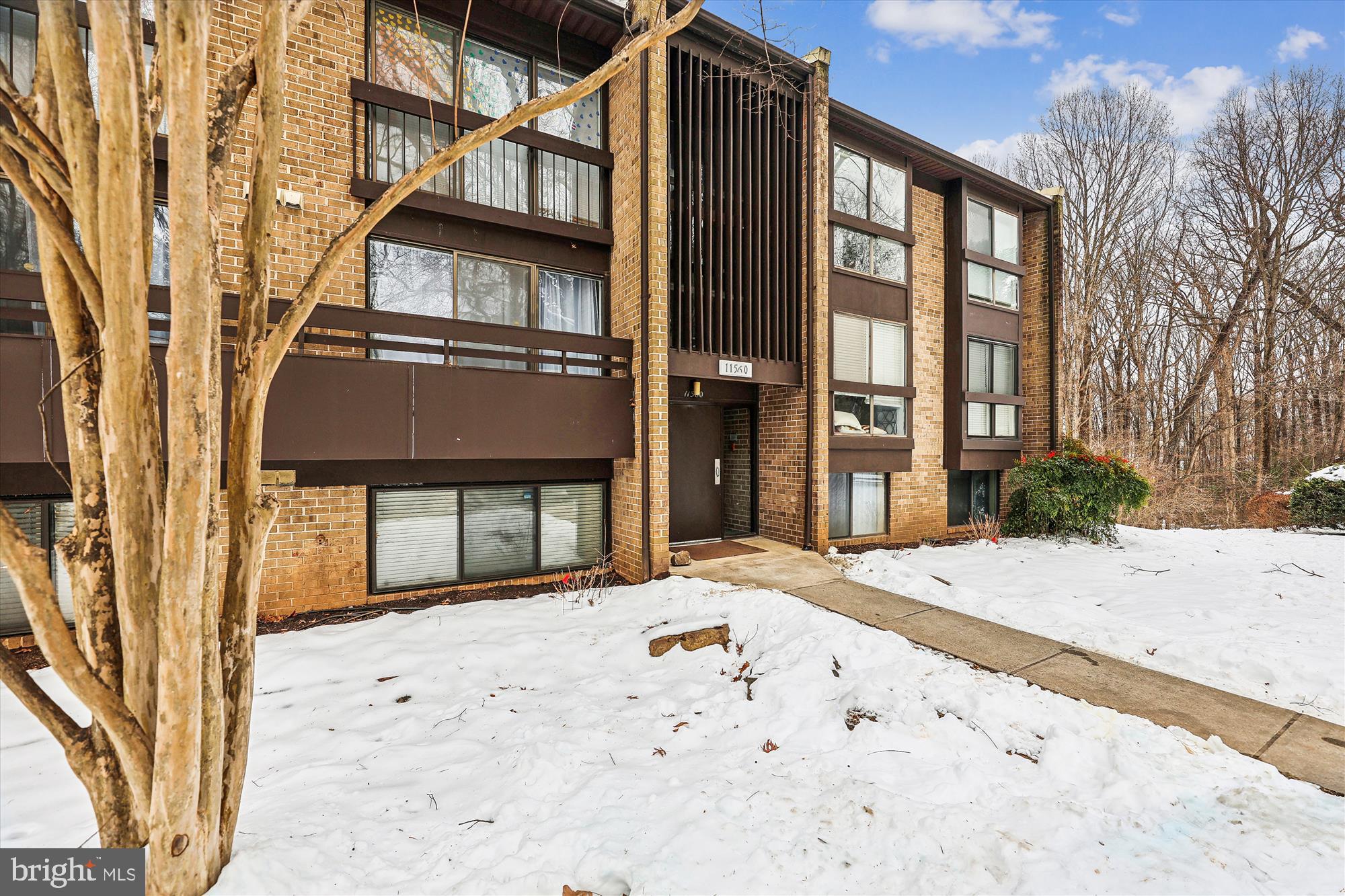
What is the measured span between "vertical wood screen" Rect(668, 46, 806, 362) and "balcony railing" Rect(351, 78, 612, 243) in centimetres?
120

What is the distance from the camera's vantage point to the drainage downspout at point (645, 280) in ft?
22.4

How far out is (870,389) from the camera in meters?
9.40

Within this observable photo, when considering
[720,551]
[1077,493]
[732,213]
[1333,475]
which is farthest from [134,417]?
[1333,475]

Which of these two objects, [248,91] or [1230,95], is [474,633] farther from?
[1230,95]

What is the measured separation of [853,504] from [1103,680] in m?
5.57

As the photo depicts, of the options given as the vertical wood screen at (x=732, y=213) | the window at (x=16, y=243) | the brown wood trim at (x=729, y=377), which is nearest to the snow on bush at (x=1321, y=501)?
the brown wood trim at (x=729, y=377)

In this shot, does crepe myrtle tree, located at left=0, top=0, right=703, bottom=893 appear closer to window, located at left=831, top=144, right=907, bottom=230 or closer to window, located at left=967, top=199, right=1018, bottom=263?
window, located at left=831, top=144, right=907, bottom=230

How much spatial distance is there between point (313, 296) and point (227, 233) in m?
4.83

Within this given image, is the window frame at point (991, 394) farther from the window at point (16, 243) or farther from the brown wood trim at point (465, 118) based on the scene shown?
the window at point (16, 243)

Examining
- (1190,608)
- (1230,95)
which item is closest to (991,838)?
(1190,608)

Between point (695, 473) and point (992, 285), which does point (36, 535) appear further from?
point (992, 285)

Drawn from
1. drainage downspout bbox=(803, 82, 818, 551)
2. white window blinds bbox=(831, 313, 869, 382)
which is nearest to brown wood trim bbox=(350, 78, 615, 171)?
drainage downspout bbox=(803, 82, 818, 551)

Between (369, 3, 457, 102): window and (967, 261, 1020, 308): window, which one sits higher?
(369, 3, 457, 102): window

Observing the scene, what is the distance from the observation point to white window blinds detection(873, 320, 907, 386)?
9758 mm
